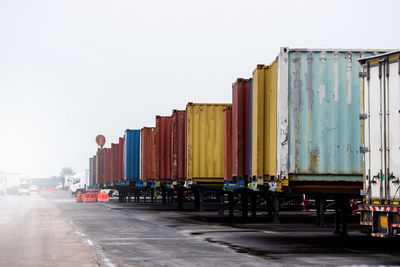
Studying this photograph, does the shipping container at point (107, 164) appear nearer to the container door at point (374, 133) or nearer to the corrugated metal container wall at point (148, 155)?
the corrugated metal container wall at point (148, 155)

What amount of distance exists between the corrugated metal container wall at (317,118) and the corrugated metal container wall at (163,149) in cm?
2356

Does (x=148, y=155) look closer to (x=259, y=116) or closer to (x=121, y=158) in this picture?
(x=121, y=158)

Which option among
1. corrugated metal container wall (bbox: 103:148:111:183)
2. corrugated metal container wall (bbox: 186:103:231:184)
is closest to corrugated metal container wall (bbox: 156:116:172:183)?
corrugated metal container wall (bbox: 186:103:231:184)

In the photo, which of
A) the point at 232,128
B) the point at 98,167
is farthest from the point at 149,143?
the point at 98,167

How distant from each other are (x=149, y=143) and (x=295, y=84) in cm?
2954

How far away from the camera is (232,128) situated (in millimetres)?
27281

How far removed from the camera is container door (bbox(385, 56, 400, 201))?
13.8 metres

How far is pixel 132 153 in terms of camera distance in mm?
52812

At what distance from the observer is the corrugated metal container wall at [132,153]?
2064 inches

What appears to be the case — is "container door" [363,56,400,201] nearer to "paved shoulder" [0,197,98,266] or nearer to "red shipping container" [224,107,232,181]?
"paved shoulder" [0,197,98,266]

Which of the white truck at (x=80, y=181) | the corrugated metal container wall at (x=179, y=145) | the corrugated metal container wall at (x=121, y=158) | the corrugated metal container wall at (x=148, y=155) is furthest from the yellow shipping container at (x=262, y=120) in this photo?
the white truck at (x=80, y=181)

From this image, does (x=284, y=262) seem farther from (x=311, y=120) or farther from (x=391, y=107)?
(x=311, y=120)

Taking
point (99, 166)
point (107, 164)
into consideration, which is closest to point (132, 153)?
point (107, 164)

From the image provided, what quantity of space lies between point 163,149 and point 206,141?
10.4m
